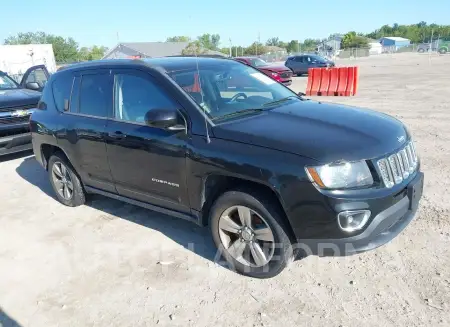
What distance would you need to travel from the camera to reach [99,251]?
395cm

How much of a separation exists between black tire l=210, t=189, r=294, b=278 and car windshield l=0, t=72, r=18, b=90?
7.78 m

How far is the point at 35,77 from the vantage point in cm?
1066

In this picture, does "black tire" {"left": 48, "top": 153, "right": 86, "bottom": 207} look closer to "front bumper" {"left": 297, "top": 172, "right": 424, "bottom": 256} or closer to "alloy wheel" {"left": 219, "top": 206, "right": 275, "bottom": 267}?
"alloy wheel" {"left": 219, "top": 206, "right": 275, "bottom": 267}

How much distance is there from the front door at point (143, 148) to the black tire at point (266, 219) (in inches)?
19.6

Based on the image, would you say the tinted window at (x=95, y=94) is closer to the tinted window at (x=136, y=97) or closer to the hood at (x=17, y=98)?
the tinted window at (x=136, y=97)

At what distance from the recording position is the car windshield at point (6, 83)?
8938 millimetres

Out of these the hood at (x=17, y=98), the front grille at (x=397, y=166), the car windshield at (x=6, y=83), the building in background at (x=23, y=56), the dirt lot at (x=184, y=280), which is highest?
the building in background at (x=23, y=56)

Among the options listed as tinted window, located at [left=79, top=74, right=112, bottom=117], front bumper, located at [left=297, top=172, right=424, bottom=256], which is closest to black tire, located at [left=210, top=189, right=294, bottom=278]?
front bumper, located at [left=297, top=172, right=424, bottom=256]

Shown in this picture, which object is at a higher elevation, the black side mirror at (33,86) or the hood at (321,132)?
the black side mirror at (33,86)

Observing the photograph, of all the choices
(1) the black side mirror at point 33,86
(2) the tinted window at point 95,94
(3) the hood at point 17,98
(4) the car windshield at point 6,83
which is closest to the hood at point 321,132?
(2) the tinted window at point 95,94

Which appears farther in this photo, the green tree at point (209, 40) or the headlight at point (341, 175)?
the green tree at point (209, 40)

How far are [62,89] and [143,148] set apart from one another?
6.30ft

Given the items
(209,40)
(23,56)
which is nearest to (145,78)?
(209,40)

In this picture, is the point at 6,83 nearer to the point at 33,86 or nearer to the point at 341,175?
the point at 33,86
